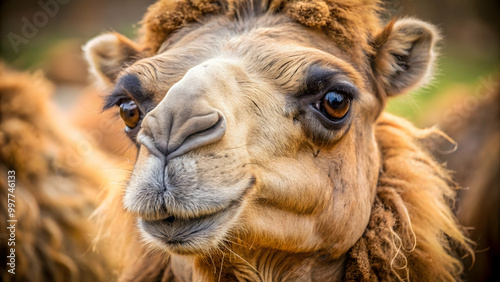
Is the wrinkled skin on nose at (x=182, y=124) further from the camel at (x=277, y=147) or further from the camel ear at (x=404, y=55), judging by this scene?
the camel ear at (x=404, y=55)

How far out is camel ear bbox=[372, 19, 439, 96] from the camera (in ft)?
11.4

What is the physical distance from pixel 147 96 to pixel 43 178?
2686 mm

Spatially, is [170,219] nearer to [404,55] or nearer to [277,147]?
[277,147]

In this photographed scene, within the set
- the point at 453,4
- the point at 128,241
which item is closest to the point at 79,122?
the point at 128,241

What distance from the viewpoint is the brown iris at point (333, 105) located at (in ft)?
9.40

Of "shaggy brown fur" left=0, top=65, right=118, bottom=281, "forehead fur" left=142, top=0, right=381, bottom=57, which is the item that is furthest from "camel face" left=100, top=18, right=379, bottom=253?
"shaggy brown fur" left=0, top=65, right=118, bottom=281

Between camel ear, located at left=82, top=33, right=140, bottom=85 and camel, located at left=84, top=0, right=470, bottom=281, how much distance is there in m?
0.01

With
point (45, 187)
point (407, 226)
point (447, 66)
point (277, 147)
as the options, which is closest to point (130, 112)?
→ point (277, 147)

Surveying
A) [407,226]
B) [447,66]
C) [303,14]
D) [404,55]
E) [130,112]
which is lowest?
[447,66]

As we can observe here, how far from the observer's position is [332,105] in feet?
9.42

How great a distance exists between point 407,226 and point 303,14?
1.66 m

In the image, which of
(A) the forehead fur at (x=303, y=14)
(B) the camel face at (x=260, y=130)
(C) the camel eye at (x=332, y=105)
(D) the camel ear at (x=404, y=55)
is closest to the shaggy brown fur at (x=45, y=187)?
(A) the forehead fur at (x=303, y=14)

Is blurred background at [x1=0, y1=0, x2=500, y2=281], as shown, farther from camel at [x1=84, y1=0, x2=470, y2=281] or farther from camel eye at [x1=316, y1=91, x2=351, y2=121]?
camel eye at [x1=316, y1=91, x2=351, y2=121]

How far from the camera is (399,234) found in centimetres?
329
